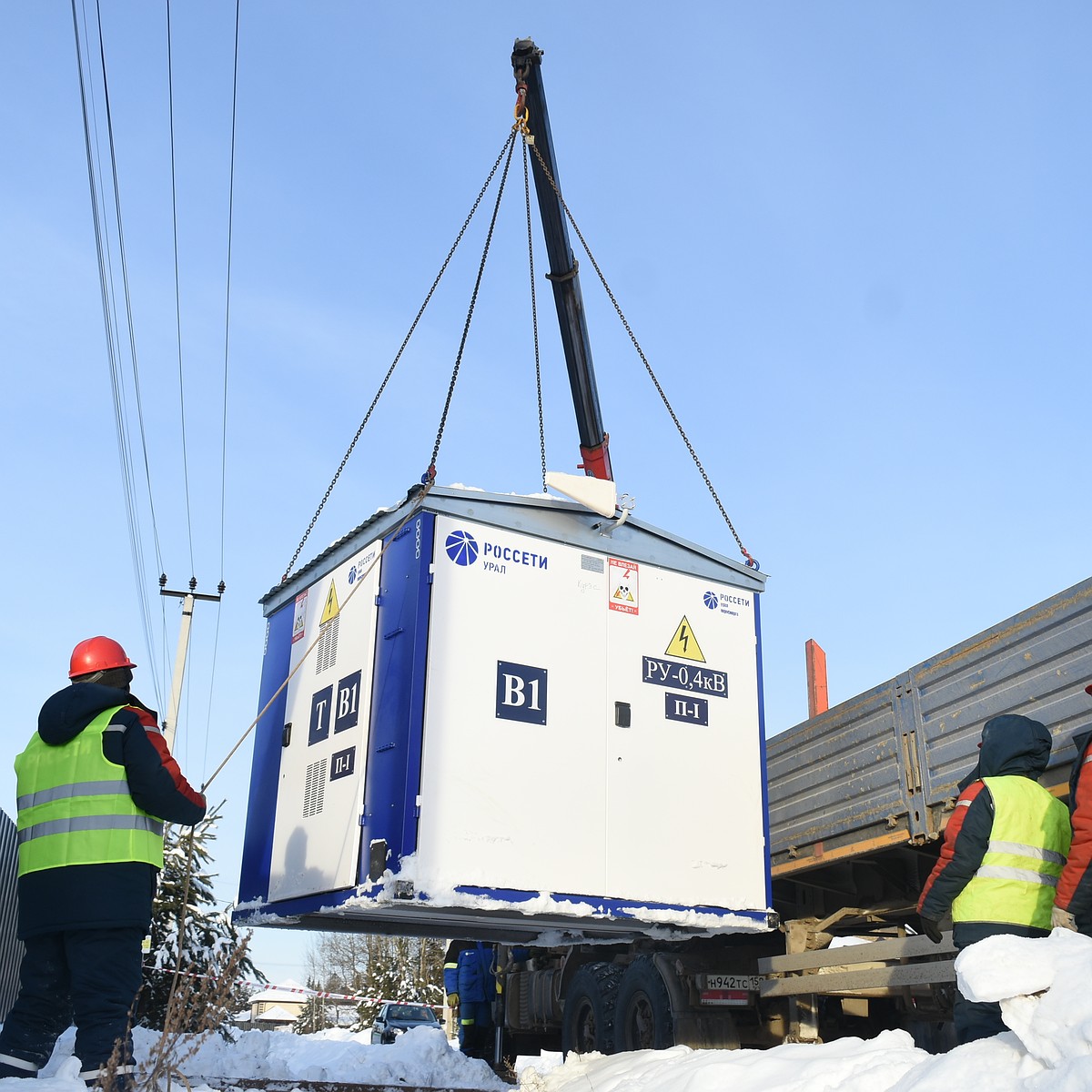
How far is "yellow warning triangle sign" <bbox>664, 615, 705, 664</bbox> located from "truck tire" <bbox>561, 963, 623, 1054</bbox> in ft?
9.91

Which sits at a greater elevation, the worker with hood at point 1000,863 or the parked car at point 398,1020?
the worker with hood at point 1000,863

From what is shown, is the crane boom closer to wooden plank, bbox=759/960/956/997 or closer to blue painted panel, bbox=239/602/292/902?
blue painted panel, bbox=239/602/292/902

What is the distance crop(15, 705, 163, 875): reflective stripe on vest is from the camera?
4.40 m

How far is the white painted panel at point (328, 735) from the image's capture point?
22.2 ft

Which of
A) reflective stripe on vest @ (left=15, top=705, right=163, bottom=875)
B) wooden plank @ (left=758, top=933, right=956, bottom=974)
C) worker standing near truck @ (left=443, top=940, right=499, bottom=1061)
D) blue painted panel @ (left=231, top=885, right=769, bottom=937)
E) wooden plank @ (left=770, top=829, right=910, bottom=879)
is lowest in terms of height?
worker standing near truck @ (left=443, top=940, right=499, bottom=1061)

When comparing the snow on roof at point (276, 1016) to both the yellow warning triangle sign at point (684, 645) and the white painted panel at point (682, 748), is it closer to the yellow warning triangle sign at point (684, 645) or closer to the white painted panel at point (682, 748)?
the white painted panel at point (682, 748)

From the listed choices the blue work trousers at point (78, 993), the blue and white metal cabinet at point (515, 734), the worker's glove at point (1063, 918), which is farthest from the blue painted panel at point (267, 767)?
the worker's glove at point (1063, 918)

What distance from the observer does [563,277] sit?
10086 mm

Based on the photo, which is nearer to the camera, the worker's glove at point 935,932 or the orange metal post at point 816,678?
the worker's glove at point 935,932

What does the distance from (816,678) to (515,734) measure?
4001mm

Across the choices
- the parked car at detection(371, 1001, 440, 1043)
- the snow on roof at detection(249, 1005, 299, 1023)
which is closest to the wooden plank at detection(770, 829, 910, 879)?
the parked car at detection(371, 1001, 440, 1043)

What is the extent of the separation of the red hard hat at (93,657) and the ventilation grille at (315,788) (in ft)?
8.08

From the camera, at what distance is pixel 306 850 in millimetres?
7094

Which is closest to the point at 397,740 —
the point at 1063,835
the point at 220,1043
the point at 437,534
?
the point at 437,534
